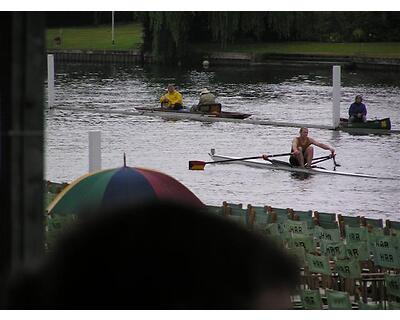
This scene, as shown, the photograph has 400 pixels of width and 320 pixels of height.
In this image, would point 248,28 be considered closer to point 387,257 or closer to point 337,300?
point 387,257

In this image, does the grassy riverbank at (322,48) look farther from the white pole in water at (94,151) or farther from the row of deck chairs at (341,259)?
the row of deck chairs at (341,259)

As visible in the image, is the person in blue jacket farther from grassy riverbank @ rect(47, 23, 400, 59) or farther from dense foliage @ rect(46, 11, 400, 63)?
grassy riverbank @ rect(47, 23, 400, 59)

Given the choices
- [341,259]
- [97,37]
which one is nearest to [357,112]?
[341,259]

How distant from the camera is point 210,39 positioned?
45875mm

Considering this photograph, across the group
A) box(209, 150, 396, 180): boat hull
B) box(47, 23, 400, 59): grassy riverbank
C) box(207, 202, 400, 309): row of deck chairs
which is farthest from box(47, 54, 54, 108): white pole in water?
box(207, 202, 400, 309): row of deck chairs

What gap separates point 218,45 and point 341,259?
39094 mm

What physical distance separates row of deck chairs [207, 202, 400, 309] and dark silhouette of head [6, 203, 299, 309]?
5.46m

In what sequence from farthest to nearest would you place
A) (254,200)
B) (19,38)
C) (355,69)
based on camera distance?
(355,69), (254,200), (19,38)

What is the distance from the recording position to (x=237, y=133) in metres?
25.4

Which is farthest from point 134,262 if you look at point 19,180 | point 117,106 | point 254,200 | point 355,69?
point 355,69

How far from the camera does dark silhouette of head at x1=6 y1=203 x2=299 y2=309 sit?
3.51 feet

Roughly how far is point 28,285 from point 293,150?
17515 mm

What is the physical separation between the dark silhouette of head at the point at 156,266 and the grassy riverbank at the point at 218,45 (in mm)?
42578
